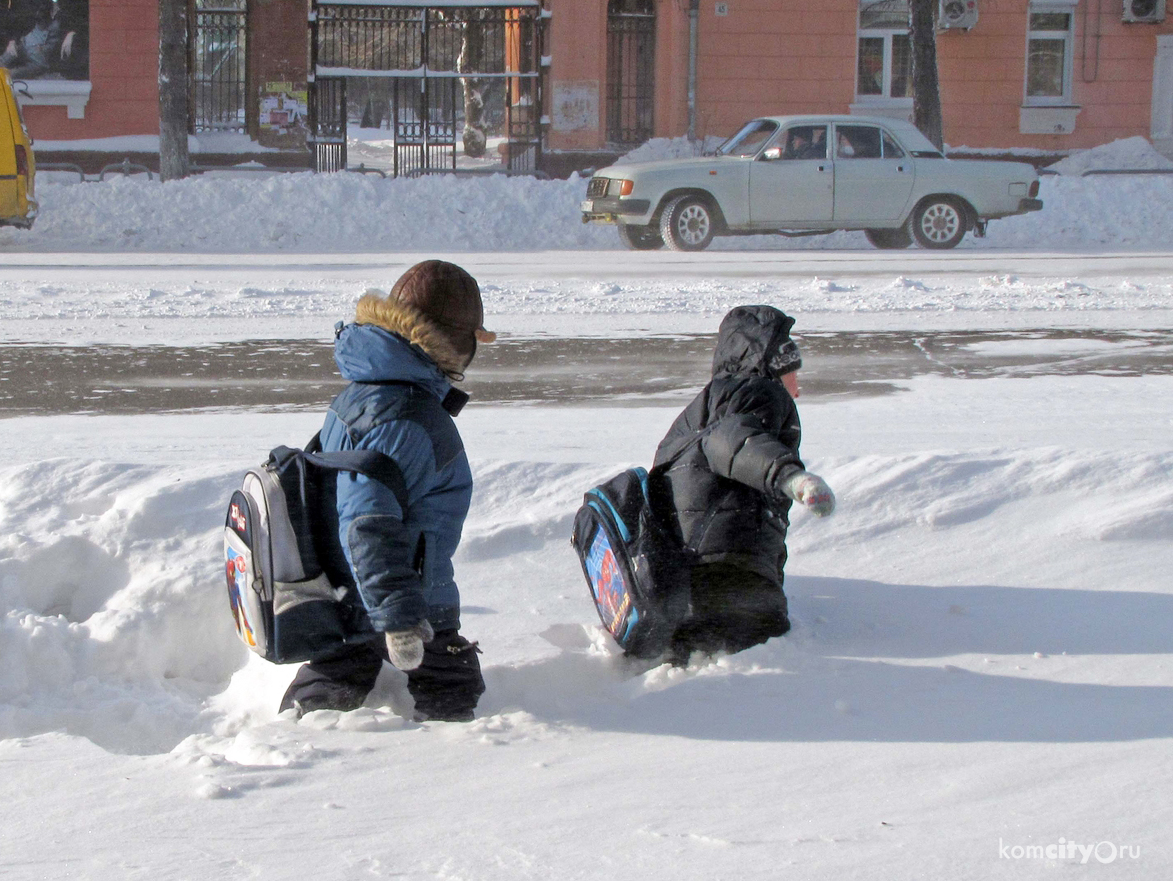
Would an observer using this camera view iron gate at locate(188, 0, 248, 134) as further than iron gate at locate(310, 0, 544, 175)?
No

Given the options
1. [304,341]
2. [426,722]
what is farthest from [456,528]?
[304,341]

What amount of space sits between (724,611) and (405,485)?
911 mm

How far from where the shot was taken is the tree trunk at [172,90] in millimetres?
18469

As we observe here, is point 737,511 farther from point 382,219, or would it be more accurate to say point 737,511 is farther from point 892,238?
point 382,219

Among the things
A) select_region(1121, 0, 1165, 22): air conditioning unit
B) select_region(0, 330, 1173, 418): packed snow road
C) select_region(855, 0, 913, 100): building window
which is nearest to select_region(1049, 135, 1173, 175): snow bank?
select_region(1121, 0, 1165, 22): air conditioning unit

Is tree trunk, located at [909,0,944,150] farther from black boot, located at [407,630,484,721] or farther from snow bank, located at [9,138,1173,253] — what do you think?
black boot, located at [407,630,484,721]

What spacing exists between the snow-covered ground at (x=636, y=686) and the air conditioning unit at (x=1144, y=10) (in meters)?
19.4

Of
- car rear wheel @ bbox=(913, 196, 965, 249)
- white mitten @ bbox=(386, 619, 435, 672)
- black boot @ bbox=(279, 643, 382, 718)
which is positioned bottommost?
black boot @ bbox=(279, 643, 382, 718)

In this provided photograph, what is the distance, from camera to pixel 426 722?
297 cm

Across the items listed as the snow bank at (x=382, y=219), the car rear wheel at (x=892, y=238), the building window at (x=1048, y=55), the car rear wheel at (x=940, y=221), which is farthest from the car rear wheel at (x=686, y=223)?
the building window at (x=1048, y=55)

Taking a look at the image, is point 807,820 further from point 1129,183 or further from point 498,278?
point 1129,183

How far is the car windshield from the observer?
15594mm

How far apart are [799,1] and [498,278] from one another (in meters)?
13.2

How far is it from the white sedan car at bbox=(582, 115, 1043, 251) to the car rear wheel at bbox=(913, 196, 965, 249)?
1 centimetres
